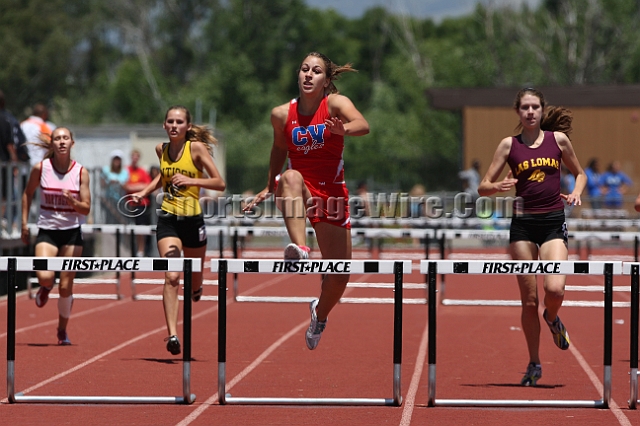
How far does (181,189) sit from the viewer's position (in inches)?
363

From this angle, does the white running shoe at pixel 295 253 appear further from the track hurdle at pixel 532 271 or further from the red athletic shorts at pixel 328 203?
the track hurdle at pixel 532 271

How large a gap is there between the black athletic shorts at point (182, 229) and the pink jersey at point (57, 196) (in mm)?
1219

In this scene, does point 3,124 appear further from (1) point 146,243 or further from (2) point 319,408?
(2) point 319,408

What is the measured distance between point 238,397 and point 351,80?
63896 mm

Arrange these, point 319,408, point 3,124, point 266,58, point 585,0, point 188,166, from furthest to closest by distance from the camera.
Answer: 1. point 266,58
2. point 585,0
3. point 3,124
4. point 188,166
5. point 319,408

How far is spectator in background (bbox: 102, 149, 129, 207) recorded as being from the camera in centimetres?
1906

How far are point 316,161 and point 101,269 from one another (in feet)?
5.12

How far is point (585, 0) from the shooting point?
49562 millimetres

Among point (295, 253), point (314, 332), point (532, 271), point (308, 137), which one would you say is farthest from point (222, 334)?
point (532, 271)

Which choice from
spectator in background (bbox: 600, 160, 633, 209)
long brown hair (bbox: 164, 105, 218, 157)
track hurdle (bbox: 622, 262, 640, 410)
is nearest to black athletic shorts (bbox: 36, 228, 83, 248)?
long brown hair (bbox: 164, 105, 218, 157)

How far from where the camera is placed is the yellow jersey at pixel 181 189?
30.3ft

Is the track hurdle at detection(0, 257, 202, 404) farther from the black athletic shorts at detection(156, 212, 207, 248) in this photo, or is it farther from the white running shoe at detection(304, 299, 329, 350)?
the black athletic shorts at detection(156, 212, 207, 248)

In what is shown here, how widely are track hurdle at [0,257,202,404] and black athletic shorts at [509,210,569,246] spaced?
2.36m

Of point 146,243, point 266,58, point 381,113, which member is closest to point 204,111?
point 266,58
